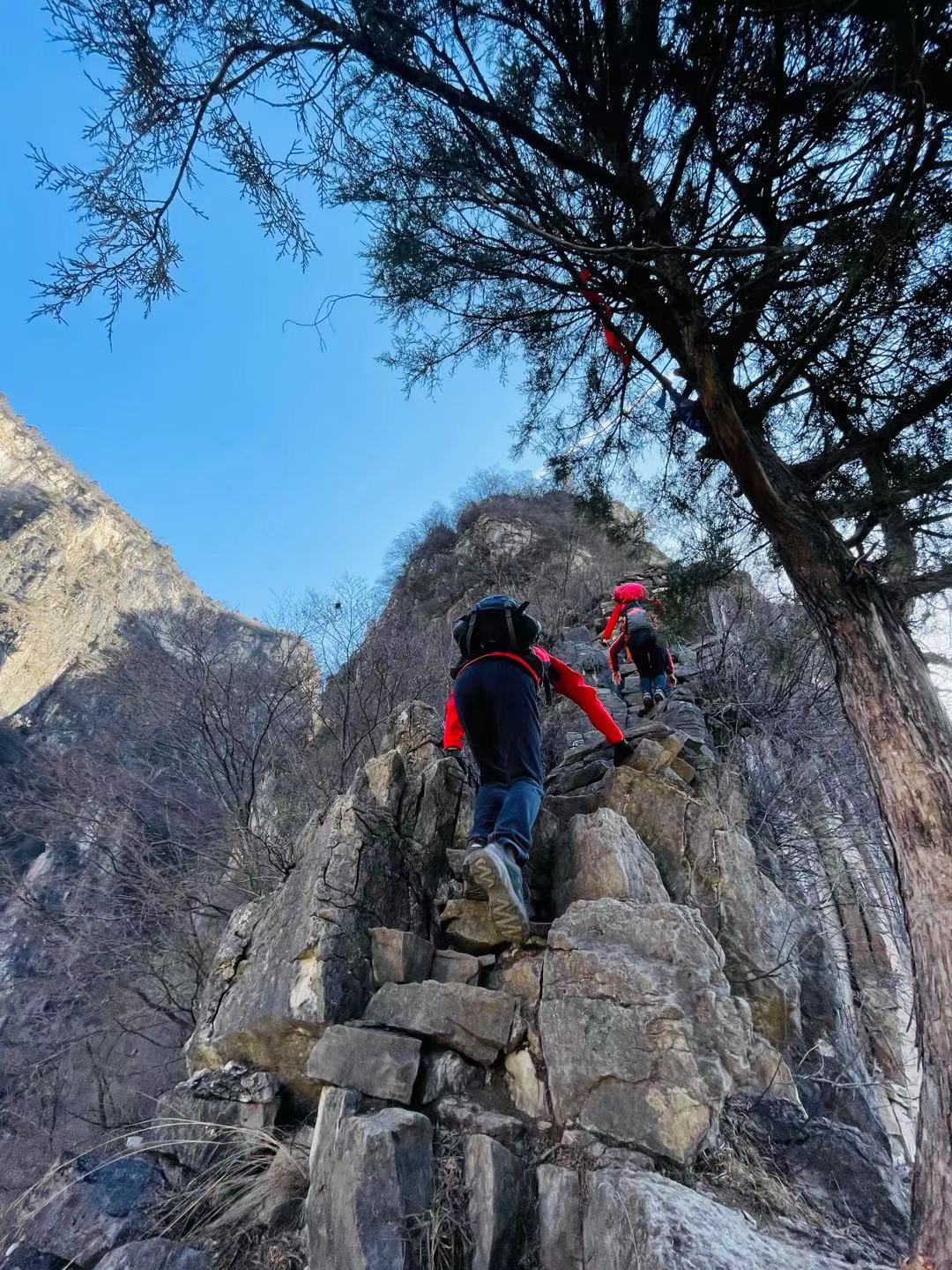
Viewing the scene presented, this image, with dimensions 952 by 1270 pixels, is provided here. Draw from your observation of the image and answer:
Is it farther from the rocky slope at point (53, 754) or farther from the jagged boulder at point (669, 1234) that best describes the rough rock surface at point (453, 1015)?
the rocky slope at point (53, 754)

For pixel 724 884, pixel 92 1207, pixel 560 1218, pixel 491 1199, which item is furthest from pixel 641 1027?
pixel 92 1207

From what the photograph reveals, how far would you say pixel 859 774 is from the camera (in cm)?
598

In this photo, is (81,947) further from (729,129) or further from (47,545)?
(47,545)

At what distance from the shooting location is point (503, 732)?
10.9 ft

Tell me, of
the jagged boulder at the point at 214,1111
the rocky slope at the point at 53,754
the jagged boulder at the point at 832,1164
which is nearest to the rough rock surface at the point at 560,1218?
the jagged boulder at the point at 832,1164

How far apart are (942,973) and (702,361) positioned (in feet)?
11.4

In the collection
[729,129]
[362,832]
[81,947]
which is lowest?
[81,947]

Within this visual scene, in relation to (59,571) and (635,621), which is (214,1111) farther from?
(59,571)

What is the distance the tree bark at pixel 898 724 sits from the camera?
2.02 m

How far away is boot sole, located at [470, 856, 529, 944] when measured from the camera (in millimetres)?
2711

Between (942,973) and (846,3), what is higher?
(846,3)

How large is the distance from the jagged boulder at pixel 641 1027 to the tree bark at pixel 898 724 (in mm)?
620

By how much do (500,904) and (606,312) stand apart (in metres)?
4.50

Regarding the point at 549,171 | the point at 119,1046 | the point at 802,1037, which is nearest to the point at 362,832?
the point at 802,1037
